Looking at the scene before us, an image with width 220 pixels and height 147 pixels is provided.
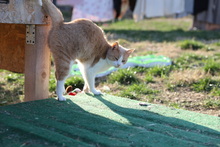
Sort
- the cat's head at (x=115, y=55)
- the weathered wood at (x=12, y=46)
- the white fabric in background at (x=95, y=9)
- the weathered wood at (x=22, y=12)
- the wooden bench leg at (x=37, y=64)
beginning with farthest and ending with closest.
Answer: the white fabric in background at (x=95, y=9) < the weathered wood at (x=12, y=46) < the cat's head at (x=115, y=55) < the wooden bench leg at (x=37, y=64) < the weathered wood at (x=22, y=12)

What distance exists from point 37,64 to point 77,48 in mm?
482

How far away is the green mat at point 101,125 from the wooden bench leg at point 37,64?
191 mm

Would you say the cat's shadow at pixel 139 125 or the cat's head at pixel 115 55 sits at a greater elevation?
the cat's head at pixel 115 55

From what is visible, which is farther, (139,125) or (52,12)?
(52,12)

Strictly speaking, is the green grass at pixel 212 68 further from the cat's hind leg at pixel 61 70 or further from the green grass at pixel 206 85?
the cat's hind leg at pixel 61 70

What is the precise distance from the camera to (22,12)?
11.2 ft

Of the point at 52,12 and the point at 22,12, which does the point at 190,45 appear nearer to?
the point at 52,12

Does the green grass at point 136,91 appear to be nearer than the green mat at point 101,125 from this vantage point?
No

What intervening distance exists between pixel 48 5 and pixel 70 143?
1.67 meters

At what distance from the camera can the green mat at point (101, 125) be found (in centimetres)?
252

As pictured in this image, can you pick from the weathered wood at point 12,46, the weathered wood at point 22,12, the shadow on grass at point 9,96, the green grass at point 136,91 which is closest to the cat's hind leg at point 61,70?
the weathered wood at point 22,12

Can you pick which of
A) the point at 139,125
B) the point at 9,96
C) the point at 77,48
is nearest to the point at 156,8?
the point at 9,96

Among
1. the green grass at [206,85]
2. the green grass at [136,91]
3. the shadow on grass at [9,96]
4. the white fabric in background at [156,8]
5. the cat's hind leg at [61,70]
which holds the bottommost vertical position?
the shadow on grass at [9,96]

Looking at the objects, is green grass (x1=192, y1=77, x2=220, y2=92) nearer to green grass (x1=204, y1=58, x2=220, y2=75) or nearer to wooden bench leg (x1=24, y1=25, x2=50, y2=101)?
green grass (x1=204, y1=58, x2=220, y2=75)
